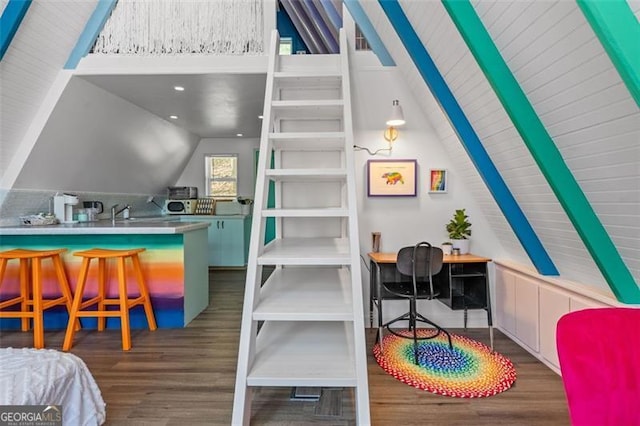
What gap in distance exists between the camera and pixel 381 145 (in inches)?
119

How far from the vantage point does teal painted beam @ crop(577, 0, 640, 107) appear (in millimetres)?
996

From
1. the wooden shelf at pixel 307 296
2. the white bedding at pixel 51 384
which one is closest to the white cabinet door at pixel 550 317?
the wooden shelf at pixel 307 296

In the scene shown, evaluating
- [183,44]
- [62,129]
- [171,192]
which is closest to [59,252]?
[62,129]

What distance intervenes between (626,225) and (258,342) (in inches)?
79.3

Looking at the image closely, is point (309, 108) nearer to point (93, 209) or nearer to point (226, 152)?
point (93, 209)

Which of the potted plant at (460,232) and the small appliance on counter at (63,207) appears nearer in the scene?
the potted plant at (460,232)

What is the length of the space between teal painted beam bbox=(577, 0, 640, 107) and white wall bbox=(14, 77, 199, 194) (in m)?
3.79

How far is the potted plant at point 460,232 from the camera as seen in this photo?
290 centimetres

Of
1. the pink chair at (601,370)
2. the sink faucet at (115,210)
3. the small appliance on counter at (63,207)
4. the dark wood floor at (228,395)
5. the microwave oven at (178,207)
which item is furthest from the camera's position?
the microwave oven at (178,207)

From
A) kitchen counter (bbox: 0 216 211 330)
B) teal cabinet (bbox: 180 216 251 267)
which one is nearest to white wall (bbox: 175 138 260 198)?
teal cabinet (bbox: 180 216 251 267)

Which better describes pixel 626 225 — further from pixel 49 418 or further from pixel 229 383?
pixel 49 418

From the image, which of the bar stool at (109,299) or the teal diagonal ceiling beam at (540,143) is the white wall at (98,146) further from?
the teal diagonal ceiling beam at (540,143)

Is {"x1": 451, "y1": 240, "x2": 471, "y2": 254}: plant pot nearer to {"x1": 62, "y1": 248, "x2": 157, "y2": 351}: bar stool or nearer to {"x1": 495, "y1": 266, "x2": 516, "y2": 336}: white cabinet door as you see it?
{"x1": 495, "y1": 266, "x2": 516, "y2": 336}: white cabinet door

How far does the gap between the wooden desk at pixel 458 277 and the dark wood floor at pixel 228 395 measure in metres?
0.41
